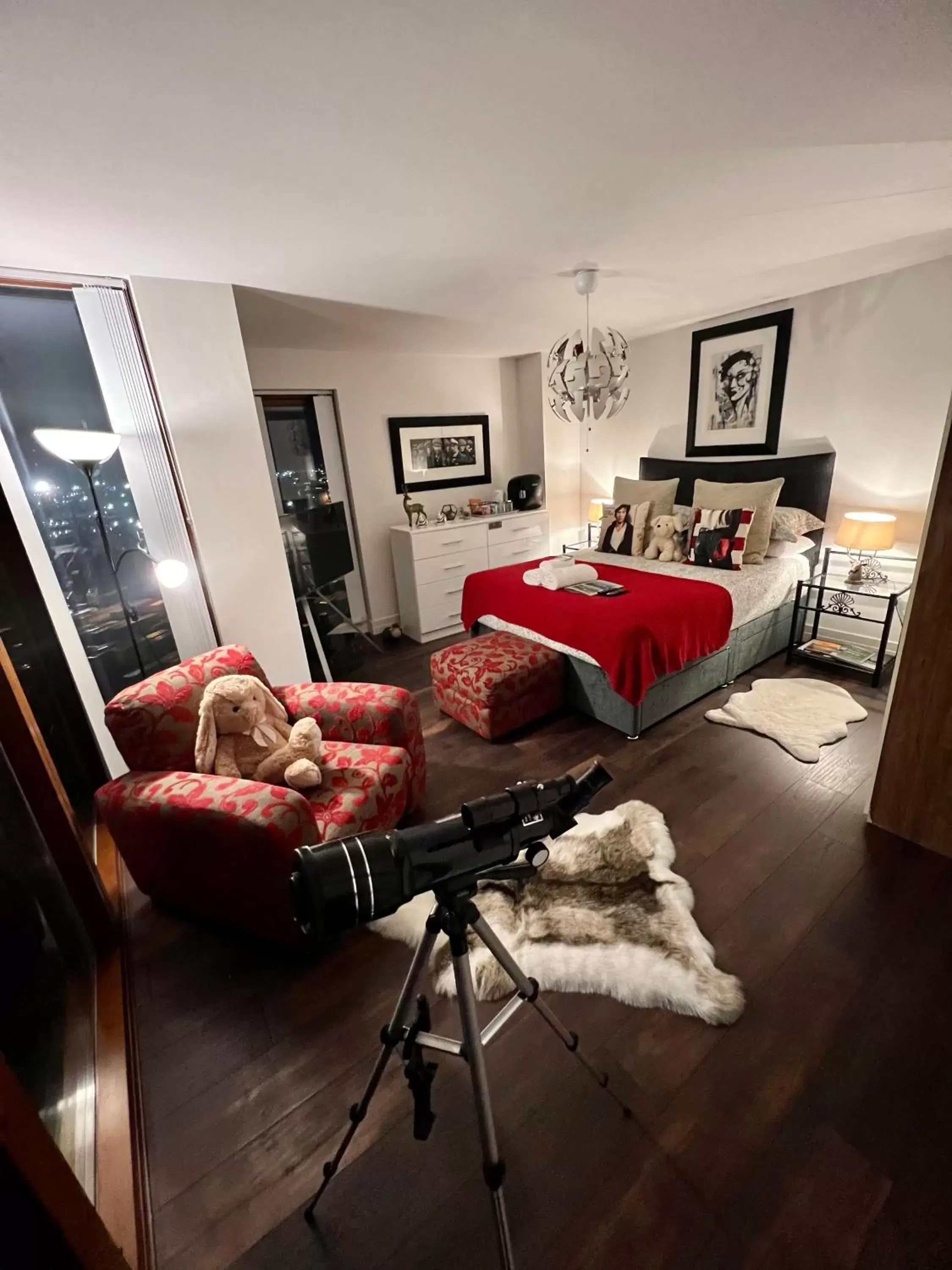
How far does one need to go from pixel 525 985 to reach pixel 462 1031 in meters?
0.13

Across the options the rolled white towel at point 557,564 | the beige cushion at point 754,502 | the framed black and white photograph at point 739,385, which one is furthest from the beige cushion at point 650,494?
the rolled white towel at point 557,564

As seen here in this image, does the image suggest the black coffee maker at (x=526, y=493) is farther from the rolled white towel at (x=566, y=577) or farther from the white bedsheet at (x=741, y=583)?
the rolled white towel at (x=566, y=577)

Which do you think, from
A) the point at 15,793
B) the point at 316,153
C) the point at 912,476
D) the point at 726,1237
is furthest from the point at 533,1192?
the point at 912,476

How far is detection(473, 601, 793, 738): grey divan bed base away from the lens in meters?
2.44

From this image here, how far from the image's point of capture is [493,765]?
7.61ft

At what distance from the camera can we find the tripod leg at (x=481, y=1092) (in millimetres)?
759

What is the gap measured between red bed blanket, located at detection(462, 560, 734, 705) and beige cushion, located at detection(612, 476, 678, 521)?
0.78 metres

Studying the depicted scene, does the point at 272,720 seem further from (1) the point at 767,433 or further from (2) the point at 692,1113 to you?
(1) the point at 767,433

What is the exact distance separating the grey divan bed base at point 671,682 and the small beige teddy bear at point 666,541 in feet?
2.11

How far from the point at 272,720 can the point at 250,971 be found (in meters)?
0.74

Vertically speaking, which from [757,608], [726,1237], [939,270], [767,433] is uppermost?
[939,270]

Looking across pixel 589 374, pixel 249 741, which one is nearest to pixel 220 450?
pixel 249 741

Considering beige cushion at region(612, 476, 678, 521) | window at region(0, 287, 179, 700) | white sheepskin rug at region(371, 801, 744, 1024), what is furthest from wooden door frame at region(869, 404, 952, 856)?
window at region(0, 287, 179, 700)

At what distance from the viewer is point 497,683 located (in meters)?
2.42
